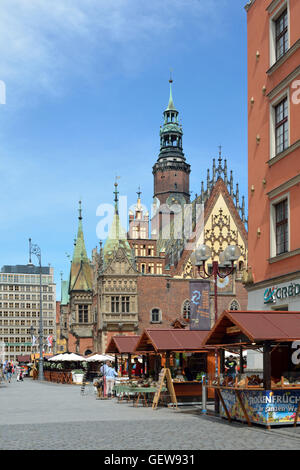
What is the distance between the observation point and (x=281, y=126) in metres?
22.9

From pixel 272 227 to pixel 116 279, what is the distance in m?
44.0

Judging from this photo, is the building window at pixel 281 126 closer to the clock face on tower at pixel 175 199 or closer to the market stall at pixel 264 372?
the market stall at pixel 264 372

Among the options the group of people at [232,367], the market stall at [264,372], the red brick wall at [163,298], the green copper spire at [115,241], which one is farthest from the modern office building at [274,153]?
the green copper spire at [115,241]

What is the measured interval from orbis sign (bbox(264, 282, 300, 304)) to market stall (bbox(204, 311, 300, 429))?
11.5 feet

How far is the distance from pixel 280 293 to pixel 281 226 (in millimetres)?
2396

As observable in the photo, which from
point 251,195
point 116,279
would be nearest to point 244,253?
point 116,279

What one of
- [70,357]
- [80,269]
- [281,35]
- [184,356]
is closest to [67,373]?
[70,357]

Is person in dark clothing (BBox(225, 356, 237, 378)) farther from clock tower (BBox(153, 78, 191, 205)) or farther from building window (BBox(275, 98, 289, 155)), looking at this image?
clock tower (BBox(153, 78, 191, 205))

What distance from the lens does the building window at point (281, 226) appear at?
877 inches

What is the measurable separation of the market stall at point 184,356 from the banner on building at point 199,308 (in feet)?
4.98

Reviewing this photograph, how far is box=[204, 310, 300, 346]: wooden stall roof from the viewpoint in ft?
49.6

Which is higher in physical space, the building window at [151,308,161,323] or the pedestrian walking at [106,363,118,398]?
the building window at [151,308,161,323]

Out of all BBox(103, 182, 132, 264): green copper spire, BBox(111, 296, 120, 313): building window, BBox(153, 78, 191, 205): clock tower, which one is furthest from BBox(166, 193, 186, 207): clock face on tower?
BBox(111, 296, 120, 313): building window
